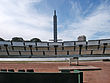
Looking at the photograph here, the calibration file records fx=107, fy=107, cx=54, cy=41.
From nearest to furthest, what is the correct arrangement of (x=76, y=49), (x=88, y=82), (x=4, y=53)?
1. (x=88, y=82)
2. (x=4, y=53)
3. (x=76, y=49)

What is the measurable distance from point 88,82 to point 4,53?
42.4 m

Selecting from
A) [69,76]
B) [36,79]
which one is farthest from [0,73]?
[69,76]

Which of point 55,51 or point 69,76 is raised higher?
point 69,76

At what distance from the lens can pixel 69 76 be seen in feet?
16.3

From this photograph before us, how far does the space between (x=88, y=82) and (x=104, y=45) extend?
134ft

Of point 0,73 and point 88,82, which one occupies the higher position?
point 0,73

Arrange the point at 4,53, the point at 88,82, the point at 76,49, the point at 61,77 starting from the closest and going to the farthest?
the point at 61,77 → the point at 88,82 → the point at 4,53 → the point at 76,49

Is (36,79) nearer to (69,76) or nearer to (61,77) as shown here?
(61,77)

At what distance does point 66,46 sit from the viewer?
165ft

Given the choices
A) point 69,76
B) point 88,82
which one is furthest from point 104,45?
point 69,76

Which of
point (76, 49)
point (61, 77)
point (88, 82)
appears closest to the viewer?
point (61, 77)

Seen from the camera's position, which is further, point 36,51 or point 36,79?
point 36,51

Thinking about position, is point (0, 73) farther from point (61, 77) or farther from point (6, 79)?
point (61, 77)

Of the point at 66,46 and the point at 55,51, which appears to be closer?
the point at 55,51
